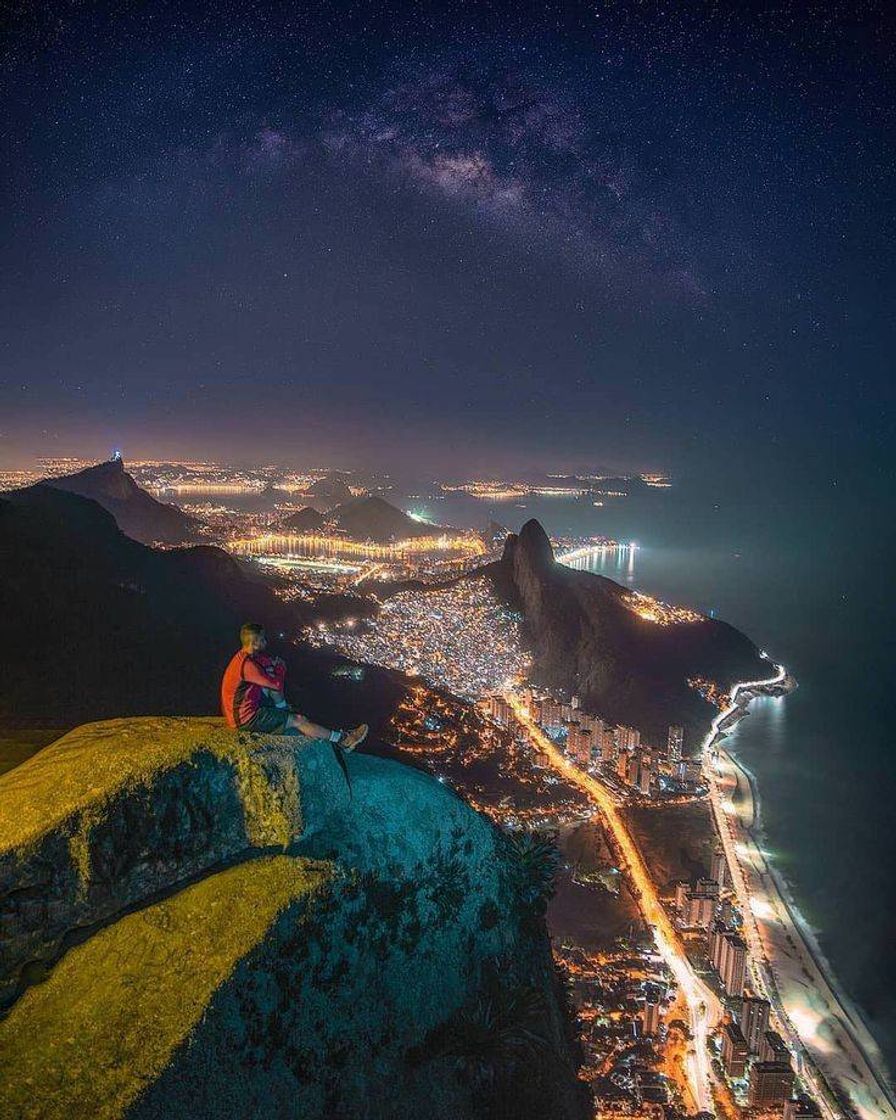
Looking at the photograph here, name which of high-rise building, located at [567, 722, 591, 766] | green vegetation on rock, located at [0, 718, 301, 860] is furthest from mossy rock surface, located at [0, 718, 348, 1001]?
high-rise building, located at [567, 722, 591, 766]

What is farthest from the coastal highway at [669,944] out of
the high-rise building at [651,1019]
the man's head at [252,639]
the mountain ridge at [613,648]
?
the man's head at [252,639]

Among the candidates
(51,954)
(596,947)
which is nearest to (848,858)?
(596,947)

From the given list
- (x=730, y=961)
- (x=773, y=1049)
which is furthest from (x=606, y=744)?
(x=773, y=1049)

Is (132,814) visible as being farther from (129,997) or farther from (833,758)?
(833,758)

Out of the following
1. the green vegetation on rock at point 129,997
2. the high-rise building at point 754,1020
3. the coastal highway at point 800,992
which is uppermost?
the green vegetation on rock at point 129,997

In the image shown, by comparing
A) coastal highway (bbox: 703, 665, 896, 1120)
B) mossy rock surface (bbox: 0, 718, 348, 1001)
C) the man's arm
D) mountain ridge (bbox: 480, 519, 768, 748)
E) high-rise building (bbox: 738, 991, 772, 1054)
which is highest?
the man's arm

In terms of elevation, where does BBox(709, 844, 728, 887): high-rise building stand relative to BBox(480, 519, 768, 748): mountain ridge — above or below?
below

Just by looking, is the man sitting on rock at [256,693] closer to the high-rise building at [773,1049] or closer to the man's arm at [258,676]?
the man's arm at [258,676]

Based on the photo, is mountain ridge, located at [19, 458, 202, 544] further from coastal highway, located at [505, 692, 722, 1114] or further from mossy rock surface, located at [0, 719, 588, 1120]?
Answer: mossy rock surface, located at [0, 719, 588, 1120]
